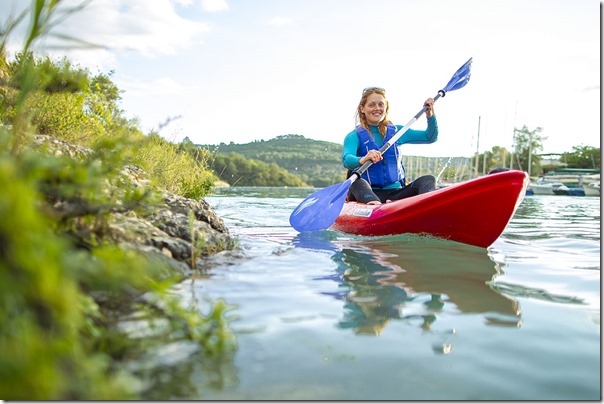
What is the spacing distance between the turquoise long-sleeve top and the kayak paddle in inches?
Result: 6.4

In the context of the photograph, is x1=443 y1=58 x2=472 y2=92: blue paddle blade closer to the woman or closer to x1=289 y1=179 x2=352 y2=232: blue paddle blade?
the woman

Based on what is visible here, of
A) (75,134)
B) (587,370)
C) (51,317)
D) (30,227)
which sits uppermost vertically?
(75,134)

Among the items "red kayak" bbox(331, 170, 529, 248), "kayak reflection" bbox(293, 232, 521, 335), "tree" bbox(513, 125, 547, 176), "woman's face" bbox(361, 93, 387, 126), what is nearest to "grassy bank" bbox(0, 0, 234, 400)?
"kayak reflection" bbox(293, 232, 521, 335)

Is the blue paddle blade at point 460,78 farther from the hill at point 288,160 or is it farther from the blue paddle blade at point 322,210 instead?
the hill at point 288,160

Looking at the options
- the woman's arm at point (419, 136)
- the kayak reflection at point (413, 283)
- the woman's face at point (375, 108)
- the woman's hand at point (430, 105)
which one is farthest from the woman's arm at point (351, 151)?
the kayak reflection at point (413, 283)

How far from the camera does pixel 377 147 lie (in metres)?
6.14

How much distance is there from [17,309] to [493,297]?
228 centimetres

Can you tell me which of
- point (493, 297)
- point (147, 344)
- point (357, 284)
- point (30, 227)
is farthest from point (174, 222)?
point (30, 227)

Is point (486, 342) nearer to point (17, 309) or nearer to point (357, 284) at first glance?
point (357, 284)

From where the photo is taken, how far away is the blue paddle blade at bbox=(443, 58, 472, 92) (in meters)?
6.26

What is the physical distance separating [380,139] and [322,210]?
131 centimetres

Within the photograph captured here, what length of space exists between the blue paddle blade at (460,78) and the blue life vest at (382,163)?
2.88 feet

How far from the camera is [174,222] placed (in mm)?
3594

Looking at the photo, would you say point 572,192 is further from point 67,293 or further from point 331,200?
point 67,293
